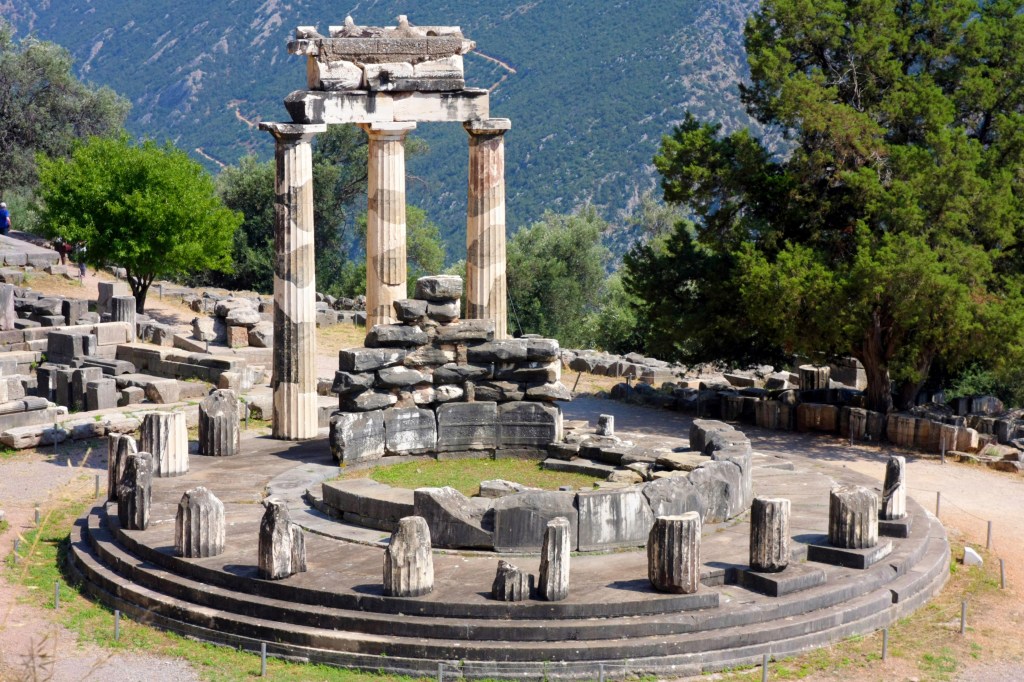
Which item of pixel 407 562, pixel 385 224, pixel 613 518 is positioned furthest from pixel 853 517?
pixel 385 224

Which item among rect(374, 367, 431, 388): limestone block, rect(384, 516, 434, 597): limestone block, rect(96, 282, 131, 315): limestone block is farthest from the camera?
rect(96, 282, 131, 315): limestone block

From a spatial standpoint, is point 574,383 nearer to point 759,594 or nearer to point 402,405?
point 402,405

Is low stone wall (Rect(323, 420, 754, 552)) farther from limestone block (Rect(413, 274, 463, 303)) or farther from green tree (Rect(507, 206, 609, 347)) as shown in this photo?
green tree (Rect(507, 206, 609, 347))

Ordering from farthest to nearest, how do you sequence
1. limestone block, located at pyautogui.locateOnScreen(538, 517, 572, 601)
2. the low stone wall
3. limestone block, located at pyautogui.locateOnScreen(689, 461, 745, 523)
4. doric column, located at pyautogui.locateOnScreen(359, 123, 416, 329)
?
doric column, located at pyautogui.locateOnScreen(359, 123, 416, 329) → limestone block, located at pyautogui.locateOnScreen(689, 461, 745, 523) → the low stone wall → limestone block, located at pyautogui.locateOnScreen(538, 517, 572, 601)

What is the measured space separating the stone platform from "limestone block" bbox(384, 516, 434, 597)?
0.18m

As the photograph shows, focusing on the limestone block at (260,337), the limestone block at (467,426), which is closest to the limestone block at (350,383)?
the limestone block at (467,426)

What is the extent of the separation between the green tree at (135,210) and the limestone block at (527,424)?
73.7 ft

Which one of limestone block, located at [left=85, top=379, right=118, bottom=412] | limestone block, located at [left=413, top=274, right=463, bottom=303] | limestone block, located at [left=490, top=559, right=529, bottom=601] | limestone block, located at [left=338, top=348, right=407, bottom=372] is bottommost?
limestone block, located at [left=490, top=559, right=529, bottom=601]

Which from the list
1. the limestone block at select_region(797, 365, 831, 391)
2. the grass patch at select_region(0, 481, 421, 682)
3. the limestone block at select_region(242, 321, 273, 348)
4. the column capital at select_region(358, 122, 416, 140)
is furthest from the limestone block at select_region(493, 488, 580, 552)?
the limestone block at select_region(242, 321, 273, 348)

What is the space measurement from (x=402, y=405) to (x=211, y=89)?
8749 cm

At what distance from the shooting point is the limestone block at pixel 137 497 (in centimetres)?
1802

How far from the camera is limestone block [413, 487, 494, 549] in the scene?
55.6 feet

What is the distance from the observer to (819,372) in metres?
31.4

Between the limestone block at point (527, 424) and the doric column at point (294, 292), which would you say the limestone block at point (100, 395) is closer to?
the doric column at point (294, 292)
